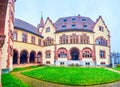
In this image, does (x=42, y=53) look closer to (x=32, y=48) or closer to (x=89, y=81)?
(x=32, y=48)

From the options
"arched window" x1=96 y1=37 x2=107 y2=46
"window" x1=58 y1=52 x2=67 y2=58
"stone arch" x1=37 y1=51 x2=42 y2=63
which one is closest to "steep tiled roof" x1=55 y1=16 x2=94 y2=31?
"arched window" x1=96 y1=37 x2=107 y2=46

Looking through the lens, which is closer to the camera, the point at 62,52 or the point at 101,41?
the point at 62,52

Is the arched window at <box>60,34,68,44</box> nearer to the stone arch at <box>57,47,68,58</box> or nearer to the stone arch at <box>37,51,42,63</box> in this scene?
the stone arch at <box>57,47,68,58</box>

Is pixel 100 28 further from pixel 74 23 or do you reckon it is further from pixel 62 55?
pixel 62 55

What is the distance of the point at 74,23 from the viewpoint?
4856 cm

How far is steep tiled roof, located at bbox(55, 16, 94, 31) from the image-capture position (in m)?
47.2

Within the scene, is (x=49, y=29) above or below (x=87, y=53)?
above

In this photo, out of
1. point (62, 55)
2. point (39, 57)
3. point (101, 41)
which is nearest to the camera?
point (62, 55)

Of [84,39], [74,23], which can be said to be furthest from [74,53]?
[74,23]

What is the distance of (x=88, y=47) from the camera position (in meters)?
45.5

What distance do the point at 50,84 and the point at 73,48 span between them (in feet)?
88.2

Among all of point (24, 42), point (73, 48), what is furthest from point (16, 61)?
point (73, 48)

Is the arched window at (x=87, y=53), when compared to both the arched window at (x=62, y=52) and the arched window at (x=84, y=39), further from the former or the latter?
the arched window at (x=62, y=52)

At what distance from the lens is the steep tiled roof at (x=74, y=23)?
4722 cm
